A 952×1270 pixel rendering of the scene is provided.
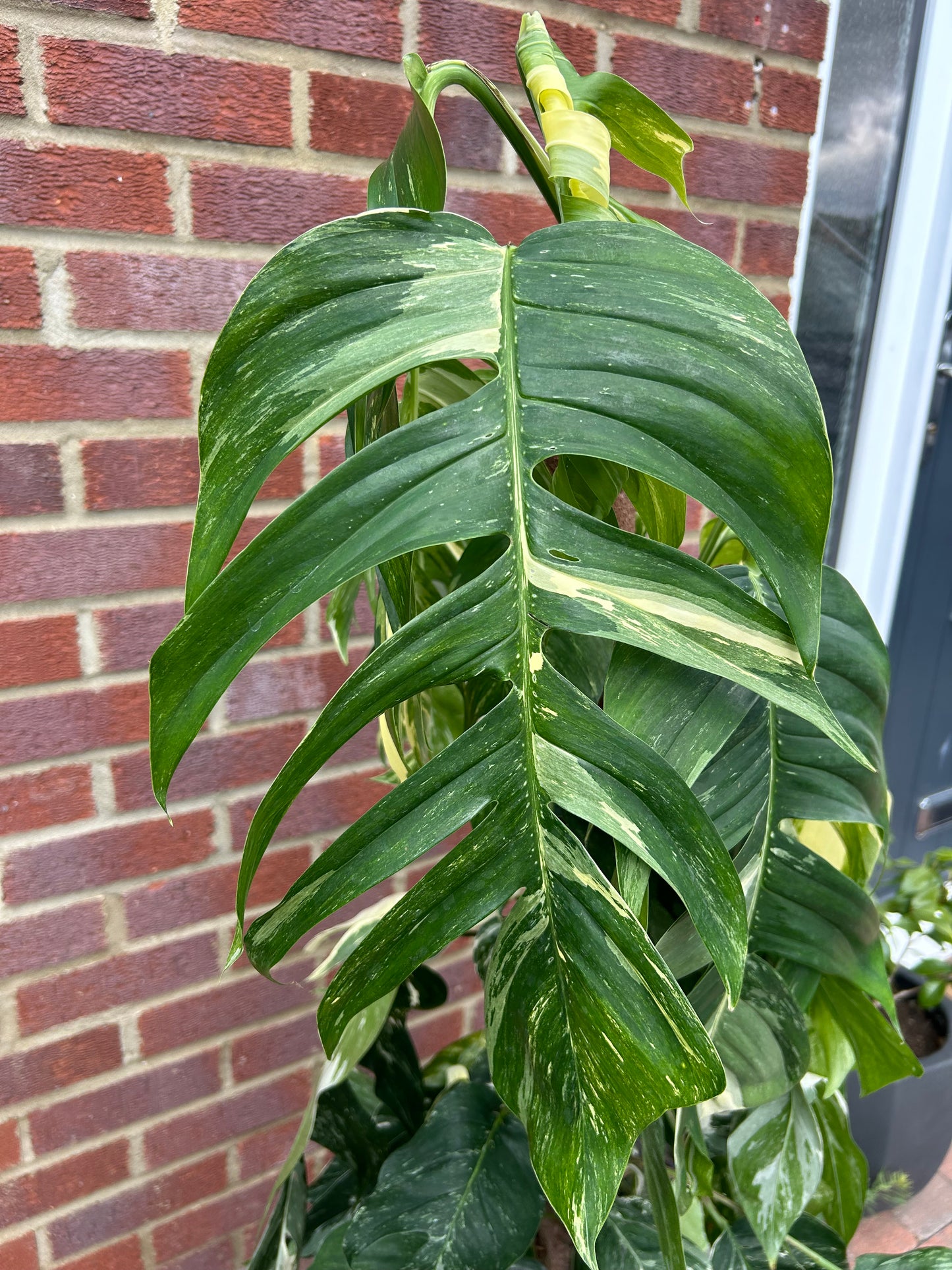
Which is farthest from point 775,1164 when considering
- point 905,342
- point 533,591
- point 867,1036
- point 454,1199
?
point 905,342

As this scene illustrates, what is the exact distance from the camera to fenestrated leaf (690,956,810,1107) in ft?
1.93

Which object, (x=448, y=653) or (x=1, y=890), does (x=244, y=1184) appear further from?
(x=448, y=653)

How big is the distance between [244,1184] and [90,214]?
3.83ft

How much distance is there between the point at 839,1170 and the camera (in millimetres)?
803

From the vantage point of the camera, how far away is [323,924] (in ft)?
3.64

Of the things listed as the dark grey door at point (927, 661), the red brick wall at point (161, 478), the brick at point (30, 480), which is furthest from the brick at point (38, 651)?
the dark grey door at point (927, 661)

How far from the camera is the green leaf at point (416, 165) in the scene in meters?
0.48

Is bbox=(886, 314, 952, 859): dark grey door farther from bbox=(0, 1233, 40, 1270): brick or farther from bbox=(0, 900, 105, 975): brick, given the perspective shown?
bbox=(0, 1233, 40, 1270): brick

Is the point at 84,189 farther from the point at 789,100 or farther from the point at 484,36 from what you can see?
the point at 789,100

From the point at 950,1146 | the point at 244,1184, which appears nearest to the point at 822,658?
the point at 244,1184

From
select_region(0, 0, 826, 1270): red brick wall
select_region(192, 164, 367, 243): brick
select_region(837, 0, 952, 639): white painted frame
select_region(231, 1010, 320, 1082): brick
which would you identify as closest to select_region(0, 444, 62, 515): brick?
select_region(0, 0, 826, 1270): red brick wall

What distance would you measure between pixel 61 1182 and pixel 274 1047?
0.27m

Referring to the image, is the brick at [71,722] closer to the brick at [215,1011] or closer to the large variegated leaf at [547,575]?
the brick at [215,1011]

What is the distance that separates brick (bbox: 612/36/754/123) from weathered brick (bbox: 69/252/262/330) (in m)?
0.51
